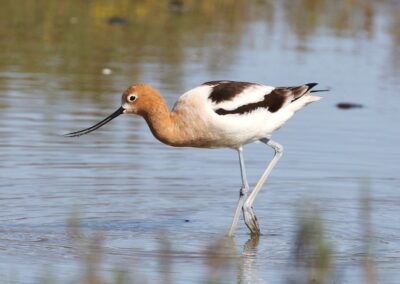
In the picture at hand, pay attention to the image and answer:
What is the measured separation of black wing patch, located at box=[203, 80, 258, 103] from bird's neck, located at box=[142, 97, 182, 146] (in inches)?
12.2

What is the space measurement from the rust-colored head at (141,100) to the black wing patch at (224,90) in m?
0.36

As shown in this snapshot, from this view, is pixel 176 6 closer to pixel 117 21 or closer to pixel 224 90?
pixel 117 21

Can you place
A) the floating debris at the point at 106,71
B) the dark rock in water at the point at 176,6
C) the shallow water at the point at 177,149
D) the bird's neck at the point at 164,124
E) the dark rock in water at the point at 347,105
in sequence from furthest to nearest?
the dark rock in water at the point at 176,6, the floating debris at the point at 106,71, the dark rock in water at the point at 347,105, the bird's neck at the point at 164,124, the shallow water at the point at 177,149

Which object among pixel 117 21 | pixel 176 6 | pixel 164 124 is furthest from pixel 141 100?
pixel 176 6

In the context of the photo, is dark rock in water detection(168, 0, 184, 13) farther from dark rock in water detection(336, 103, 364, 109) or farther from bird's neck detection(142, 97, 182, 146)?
bird's neck detection(142, 97, 182, 146)

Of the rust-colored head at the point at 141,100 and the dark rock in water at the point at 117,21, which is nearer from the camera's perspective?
the rust-colored head at the point at 141,100

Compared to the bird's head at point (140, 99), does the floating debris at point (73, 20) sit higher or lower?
lower

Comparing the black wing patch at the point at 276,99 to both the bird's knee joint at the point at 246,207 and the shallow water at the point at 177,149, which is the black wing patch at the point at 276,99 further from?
the shallow water at the point at 177,149

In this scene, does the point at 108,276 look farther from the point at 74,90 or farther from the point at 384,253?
the point at 74,90

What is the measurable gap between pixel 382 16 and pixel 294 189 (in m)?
9.94

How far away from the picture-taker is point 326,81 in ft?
45.2

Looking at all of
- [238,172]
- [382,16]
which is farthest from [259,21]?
[238,172]

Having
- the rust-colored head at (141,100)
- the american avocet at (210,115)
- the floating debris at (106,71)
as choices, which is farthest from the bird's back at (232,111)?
the floating debris at (106,71)

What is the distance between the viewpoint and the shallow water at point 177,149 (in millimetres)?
7457
